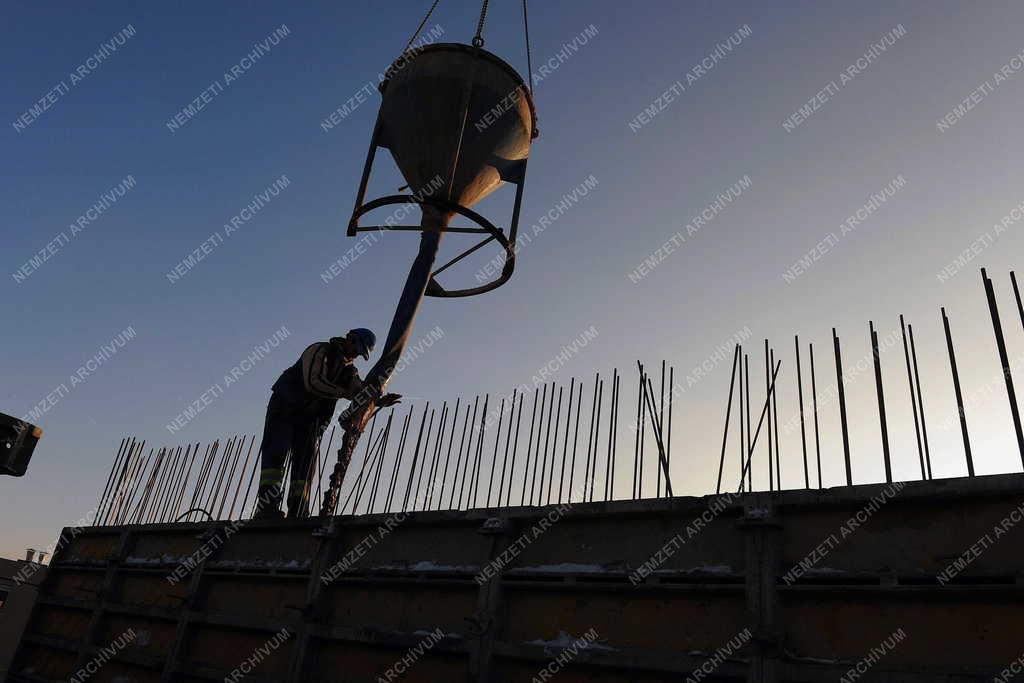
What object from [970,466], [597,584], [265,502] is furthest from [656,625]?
[265,502]

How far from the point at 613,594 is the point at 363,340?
15.5ft

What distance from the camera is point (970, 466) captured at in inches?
155

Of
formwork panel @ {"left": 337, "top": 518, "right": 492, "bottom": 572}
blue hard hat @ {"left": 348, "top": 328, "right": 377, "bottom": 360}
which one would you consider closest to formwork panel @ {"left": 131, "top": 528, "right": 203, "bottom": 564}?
formwork panel @ {"left": 337, "top": 518, "right": 492, "bottom": 572}

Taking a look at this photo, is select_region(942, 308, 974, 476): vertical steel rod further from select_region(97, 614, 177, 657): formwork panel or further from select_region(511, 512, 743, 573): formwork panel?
select_region(97, 614, 177, 657): formwork panel

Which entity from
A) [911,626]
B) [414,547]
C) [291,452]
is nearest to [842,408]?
[911,626]

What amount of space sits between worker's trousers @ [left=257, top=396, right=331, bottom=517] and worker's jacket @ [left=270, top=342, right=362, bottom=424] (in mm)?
44

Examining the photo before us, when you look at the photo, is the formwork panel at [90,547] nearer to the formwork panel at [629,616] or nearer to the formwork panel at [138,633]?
the formwork panel at [138,633]

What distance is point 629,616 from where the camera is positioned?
11.7 feet

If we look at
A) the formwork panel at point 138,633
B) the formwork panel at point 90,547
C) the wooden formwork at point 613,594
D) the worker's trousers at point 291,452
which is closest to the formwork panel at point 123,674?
the wooden formwork at point 613,594

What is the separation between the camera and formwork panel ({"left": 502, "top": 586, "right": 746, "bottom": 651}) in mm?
3299

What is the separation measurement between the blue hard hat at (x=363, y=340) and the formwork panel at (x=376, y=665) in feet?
11.5

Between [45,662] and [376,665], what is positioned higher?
[45,662]

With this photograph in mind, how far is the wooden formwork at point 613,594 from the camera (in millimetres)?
2871

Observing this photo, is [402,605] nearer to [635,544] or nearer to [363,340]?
A: [635,544]
